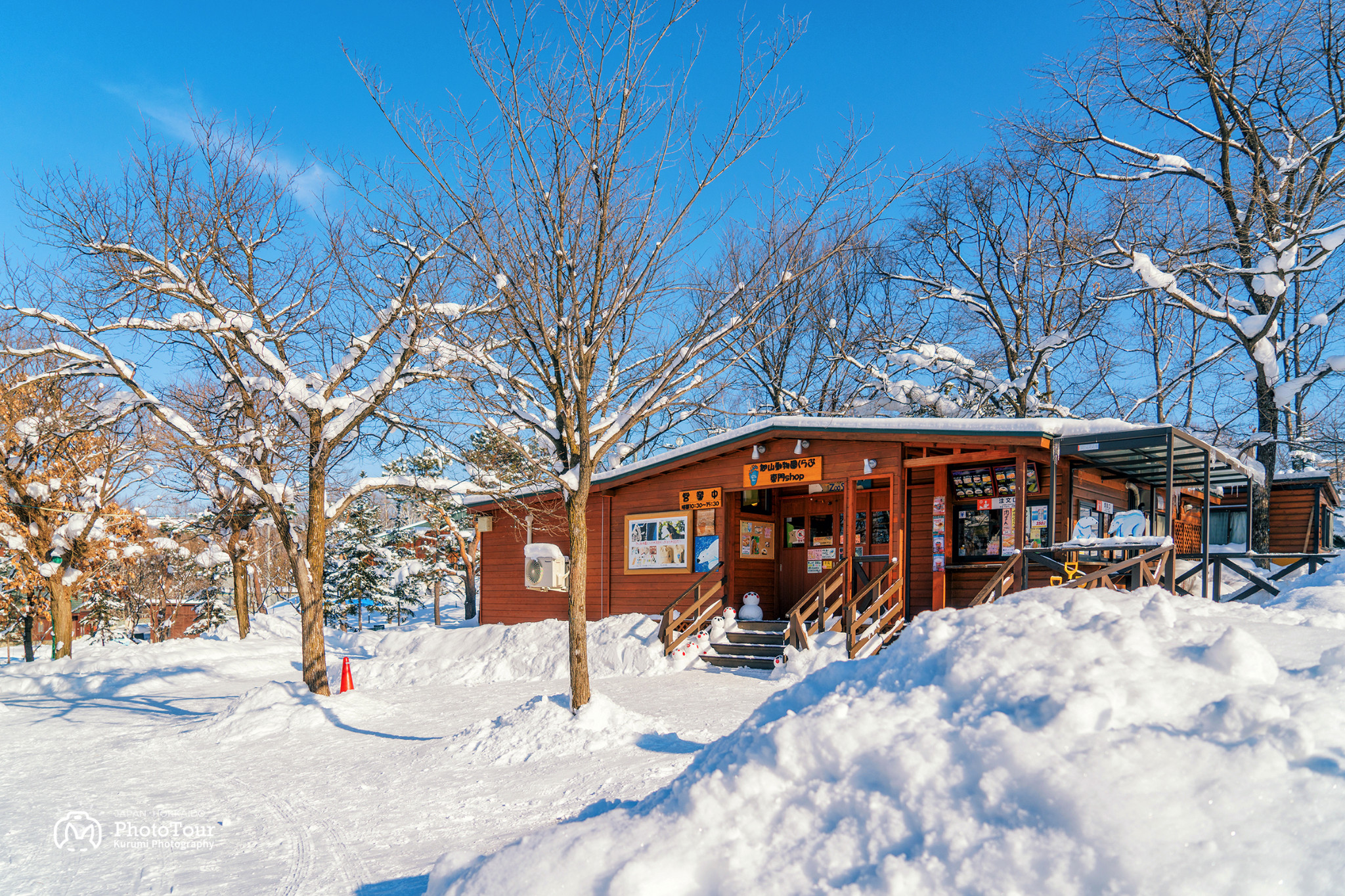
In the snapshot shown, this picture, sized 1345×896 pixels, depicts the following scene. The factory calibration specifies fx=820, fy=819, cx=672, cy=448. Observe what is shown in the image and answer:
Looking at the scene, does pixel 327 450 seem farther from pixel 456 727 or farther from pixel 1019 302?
pixel 1019 302

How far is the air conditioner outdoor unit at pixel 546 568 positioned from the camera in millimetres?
10172

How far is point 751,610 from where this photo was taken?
14.3 m

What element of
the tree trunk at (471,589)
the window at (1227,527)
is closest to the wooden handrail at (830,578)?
the window at (1227,527)

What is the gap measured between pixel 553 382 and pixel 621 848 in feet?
18.6

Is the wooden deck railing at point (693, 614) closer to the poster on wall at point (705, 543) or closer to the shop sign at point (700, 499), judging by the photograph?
the poster on wall at point (705, 543)

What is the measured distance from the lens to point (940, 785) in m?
3.05

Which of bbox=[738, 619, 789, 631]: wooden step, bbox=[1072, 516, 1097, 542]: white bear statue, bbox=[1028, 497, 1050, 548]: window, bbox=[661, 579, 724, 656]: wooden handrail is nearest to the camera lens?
bbox=[1072, 516, 1097, 542]: white bear statue

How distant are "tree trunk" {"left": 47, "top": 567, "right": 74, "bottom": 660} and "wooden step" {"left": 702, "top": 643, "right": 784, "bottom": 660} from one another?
16.6m

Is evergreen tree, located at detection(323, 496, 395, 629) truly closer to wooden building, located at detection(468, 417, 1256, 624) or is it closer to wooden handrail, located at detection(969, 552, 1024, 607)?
wooden building, located at detection(468, 417, 1256, 624)

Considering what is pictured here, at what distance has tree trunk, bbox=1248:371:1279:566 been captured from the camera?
15219 mm

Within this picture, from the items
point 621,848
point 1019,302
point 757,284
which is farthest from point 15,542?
point 1019,302

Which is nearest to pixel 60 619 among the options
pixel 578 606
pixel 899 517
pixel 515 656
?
pixel 515 656

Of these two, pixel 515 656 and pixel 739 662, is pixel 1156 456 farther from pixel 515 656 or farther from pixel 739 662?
pixel 515 656

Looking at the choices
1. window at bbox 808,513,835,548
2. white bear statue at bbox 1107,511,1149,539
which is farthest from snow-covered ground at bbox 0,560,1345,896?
window at bbox 808,513,835,548
